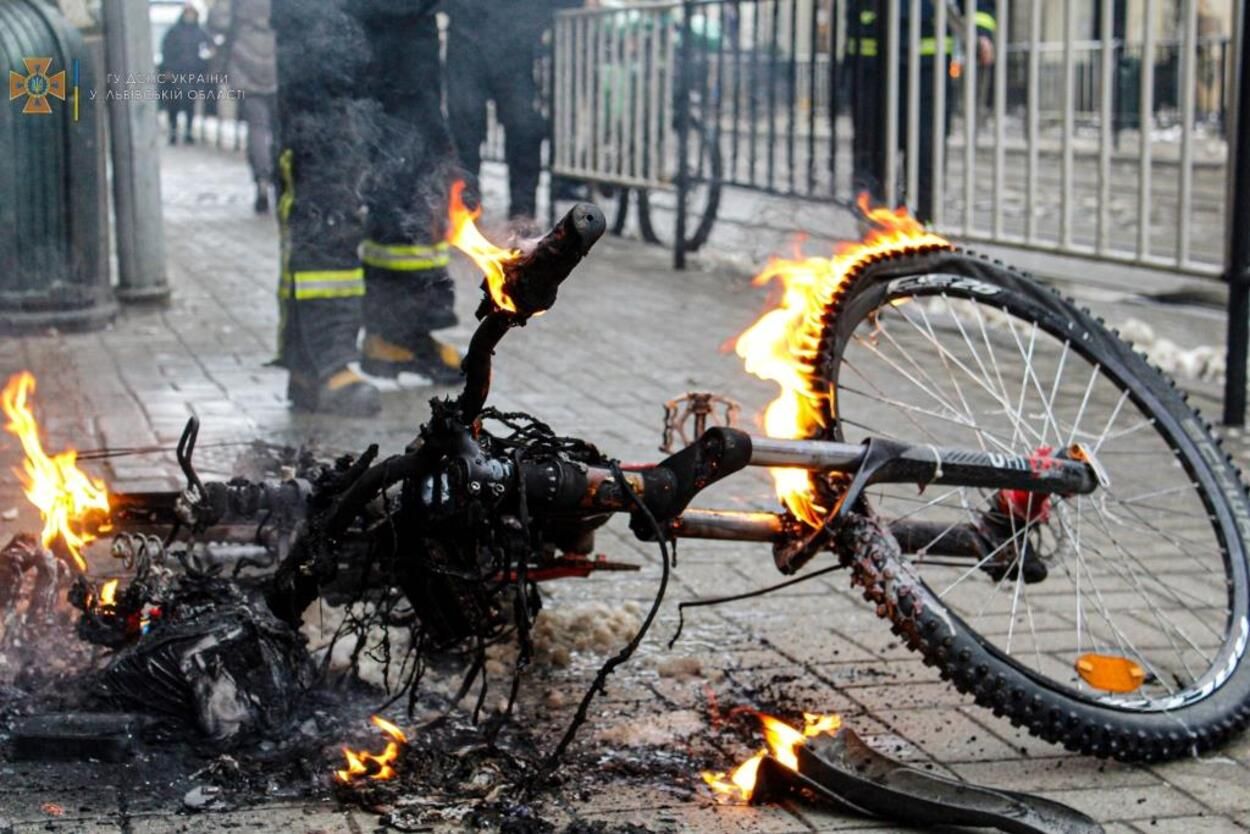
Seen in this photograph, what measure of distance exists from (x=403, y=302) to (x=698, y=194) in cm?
555

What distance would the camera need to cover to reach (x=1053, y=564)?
421 centimetres

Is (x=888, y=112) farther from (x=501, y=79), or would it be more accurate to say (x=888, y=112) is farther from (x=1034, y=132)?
(x=501, y=79)

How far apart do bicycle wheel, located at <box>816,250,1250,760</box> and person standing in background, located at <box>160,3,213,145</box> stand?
4.92m

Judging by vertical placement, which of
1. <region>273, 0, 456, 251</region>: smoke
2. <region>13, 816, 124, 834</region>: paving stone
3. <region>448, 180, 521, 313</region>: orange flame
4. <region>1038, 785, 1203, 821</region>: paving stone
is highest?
<region>273, 0, 456, 251</region>: smoke

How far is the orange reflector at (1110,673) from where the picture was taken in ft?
13.0

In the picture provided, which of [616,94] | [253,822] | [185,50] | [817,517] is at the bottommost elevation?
[253,822]

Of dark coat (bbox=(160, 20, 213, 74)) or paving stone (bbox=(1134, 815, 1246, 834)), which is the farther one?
dark coat (bbox=(160, 20, 213, 74))

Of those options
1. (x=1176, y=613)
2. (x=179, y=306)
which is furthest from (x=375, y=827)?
(x=179, y=306)

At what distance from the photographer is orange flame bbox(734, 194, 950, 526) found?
371 centimetres

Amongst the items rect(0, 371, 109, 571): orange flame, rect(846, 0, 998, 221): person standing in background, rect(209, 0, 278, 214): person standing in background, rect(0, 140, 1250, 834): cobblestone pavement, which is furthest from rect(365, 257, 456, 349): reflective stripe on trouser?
rect(0, 371, 109, 571): orange flame

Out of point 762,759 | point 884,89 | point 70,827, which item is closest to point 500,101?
point 884,89

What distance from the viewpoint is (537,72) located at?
12.6 meters

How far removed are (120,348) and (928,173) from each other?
417 cm

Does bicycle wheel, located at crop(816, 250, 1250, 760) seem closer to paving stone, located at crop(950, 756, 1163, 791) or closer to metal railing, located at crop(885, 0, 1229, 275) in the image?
paving stone, located at crop(950, 756, 1163, 791)
